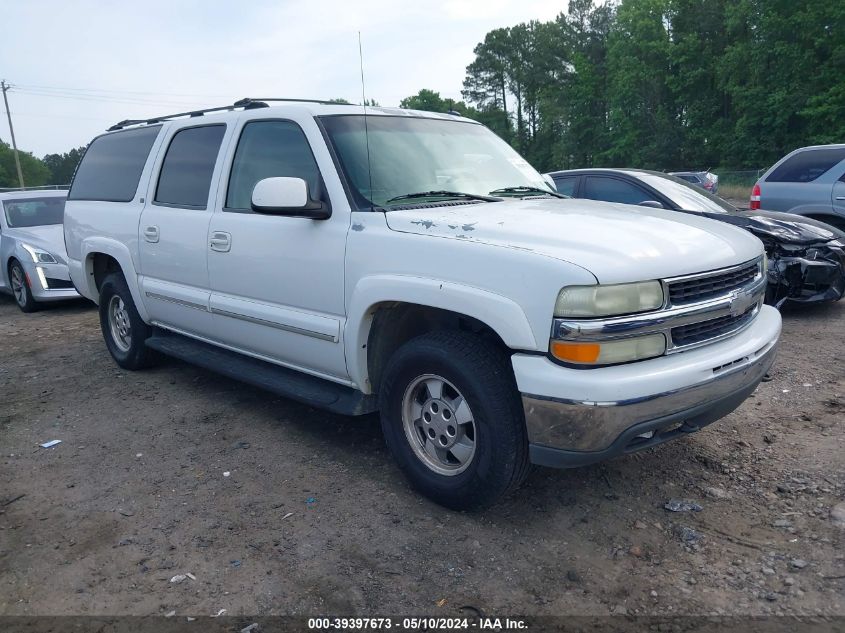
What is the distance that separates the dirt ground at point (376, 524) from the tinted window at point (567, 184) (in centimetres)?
370

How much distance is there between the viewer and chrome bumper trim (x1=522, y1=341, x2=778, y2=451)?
8.89 feet

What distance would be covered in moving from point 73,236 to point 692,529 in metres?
5.65

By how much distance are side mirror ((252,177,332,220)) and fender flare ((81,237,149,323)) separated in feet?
7.59

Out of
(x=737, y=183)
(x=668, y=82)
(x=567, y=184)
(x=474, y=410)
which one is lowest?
(x=737, y=183)

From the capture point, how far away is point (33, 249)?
30.6 feet

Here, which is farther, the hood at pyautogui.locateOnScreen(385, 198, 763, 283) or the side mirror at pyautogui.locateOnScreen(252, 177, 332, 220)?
the side mirror at pyautogui.locateOnScreen(252, 177, 332, 220)

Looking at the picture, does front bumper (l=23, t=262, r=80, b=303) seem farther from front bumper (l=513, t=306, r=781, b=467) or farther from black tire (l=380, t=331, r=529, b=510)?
front bumper (l=513, t=306, r=781, b=467)

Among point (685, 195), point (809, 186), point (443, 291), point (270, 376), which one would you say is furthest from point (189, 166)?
point (809, 186)

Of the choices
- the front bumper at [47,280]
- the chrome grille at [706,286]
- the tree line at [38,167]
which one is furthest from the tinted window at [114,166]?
the tree line at [38,167]

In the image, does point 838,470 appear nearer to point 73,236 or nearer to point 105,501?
point 105,501

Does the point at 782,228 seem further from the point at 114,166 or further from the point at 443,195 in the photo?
the point at 114,166

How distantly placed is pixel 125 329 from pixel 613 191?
5159 mm

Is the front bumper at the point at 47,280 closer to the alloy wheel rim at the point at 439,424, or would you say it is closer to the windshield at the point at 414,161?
the windshield at the point at 414,161

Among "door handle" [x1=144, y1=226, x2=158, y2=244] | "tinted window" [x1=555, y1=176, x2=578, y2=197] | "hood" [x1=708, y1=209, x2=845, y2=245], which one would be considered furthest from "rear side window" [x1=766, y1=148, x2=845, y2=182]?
"door handle" [x1=144, y1=226, x2=158, y2=244]
